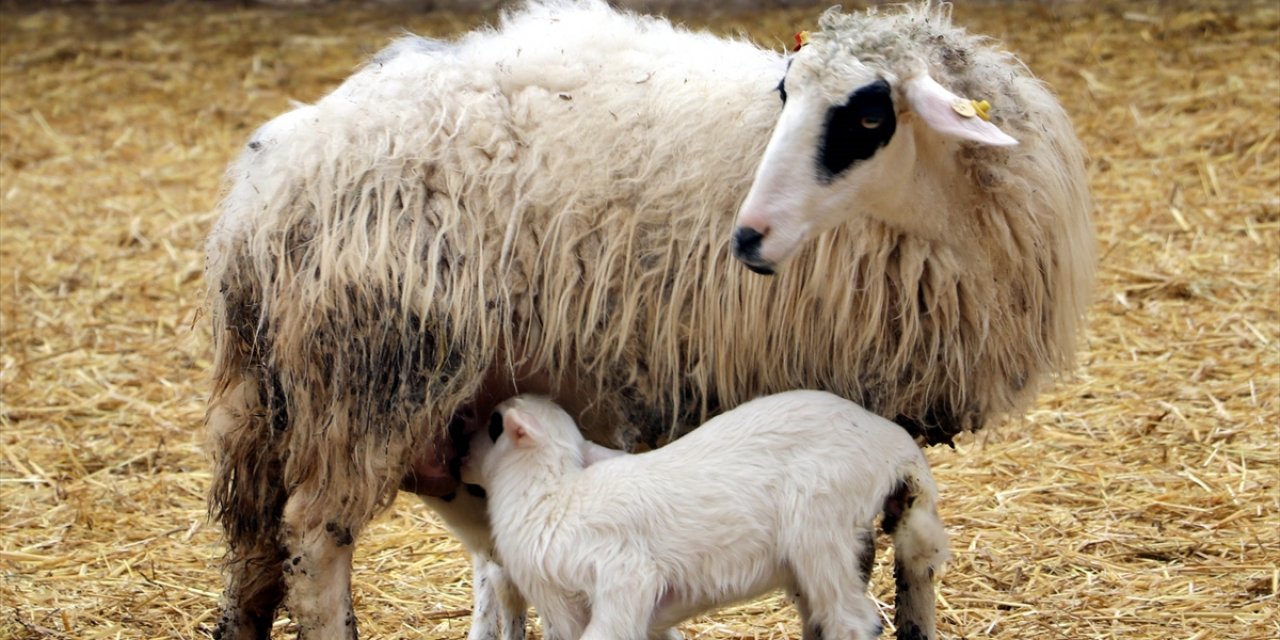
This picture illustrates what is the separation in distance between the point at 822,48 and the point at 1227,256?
3684mm

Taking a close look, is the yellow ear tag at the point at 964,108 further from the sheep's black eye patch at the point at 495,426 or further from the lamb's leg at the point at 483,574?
the lamb's leg at the point at 483,574

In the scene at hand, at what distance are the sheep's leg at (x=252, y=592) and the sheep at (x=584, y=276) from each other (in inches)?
4.6

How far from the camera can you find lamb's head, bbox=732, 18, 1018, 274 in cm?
282

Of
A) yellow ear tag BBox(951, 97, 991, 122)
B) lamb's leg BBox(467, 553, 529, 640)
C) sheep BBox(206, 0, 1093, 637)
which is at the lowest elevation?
lamb's leg BBox(467, 553, 529, 640)

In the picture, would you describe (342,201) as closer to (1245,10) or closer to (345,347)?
(345,347)

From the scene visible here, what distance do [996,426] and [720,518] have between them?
1.08 m

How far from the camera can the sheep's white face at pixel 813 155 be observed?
2811mm

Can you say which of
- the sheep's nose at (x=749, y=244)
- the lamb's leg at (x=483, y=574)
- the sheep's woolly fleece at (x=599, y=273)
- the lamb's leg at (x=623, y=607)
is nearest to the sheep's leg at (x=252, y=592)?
the sheep's woolly fleece at (x=599, y=273)

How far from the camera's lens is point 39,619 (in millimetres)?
3873

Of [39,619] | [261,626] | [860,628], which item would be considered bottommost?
[39,619]

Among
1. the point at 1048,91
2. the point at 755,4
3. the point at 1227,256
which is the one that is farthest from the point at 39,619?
the point at 755,4

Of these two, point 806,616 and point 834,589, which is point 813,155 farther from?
point 806,616

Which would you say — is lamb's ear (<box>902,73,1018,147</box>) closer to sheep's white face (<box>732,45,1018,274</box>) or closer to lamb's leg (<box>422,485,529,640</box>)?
sheep's white face (<box>732,45,1018,274</box>)

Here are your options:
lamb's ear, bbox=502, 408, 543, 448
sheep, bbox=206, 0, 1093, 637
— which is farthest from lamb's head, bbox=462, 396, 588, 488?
sheep, bbox=206, 0, 1093, 637
